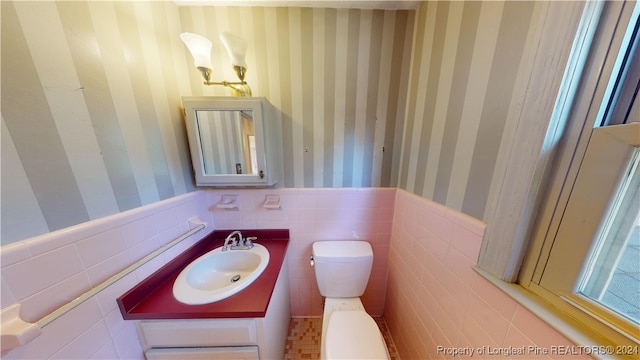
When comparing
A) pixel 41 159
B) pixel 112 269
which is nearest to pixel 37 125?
pixel 41 159

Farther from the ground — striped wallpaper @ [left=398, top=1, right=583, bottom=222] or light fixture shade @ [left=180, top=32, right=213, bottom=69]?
light fixture shade @ [left=180, top=32, right=213, bottom=69]

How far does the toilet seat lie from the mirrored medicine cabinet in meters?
0.93

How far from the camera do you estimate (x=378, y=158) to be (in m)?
1.20

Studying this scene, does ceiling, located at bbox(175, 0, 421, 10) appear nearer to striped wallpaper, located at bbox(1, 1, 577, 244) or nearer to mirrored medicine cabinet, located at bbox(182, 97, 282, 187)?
striped wallpaper, located at bbox(1, 1, 577, 244)

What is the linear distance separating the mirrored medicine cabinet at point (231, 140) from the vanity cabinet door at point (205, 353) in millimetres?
785

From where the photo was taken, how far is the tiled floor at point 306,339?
1.23 m

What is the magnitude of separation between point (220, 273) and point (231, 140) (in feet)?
2.77

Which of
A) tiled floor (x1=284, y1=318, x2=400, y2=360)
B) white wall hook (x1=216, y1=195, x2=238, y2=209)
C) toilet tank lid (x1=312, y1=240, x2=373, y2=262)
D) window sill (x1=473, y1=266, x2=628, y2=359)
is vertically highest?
white wall hook (x1=216, y1=195, x2=238, y2=209)

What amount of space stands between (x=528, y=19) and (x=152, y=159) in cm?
152

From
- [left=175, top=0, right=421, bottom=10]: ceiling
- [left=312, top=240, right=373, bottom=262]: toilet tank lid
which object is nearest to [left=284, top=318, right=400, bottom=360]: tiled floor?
[left=312, top=240, right=373, bottom=262]: toilet tank lid

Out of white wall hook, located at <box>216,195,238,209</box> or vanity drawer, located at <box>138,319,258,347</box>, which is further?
white wall hook, located at <box>216,195,238,209</box>

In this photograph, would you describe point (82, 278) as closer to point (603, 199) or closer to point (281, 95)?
point (281, 95)

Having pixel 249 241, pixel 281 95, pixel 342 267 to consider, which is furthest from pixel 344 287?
pixel 281 95

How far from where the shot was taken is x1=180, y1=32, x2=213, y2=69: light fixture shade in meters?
0.88
